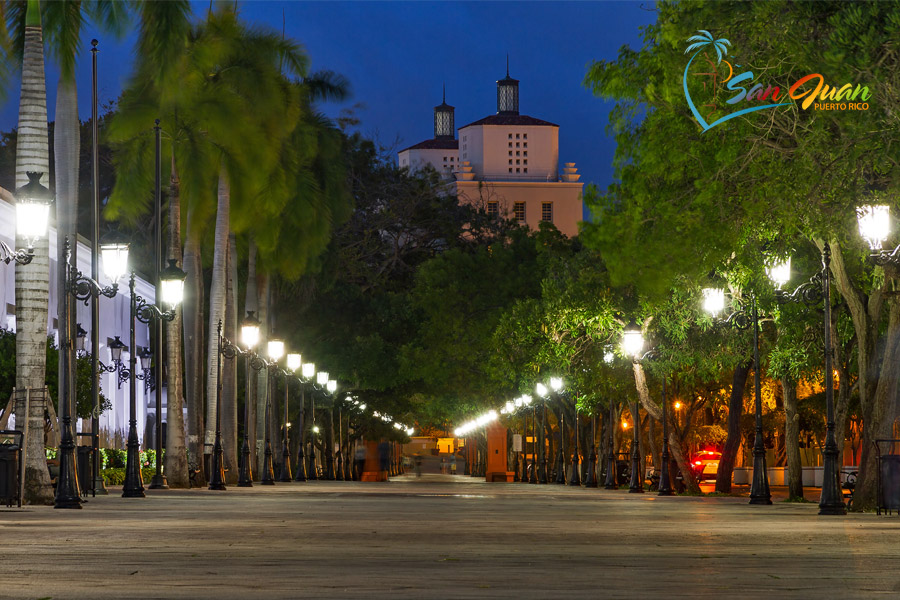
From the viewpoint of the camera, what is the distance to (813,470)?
61.7 m

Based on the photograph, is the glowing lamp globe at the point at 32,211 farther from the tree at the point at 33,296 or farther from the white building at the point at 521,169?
the white building at the point at 521,169

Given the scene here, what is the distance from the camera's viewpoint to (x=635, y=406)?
50000 mm

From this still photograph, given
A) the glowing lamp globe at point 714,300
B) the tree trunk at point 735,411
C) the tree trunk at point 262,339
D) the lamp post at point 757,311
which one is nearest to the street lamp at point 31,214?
the lamp post at point 757,311

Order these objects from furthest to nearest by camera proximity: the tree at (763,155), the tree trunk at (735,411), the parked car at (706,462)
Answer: the parked car at (706,462) < the tree trunk at (735,411) < the tree at (763,155)

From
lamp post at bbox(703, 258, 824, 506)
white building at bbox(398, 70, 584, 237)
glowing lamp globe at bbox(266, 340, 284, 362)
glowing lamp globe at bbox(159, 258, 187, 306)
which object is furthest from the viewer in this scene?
white building at bbox(398, 70, 584, 237)

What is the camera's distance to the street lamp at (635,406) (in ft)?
117

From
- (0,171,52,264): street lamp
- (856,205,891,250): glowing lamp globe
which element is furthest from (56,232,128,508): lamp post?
(856,205,891,250): glowing lamp globe

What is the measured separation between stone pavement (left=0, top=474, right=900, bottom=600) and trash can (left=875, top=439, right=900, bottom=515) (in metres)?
2.86

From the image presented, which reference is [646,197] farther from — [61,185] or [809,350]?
[61,185]

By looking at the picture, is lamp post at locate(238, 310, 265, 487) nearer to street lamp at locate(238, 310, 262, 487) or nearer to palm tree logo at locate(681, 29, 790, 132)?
street lamp at locate(238, 310, 262, 487)

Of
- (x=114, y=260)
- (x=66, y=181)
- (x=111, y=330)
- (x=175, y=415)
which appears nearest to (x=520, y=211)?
(x=111, y=330)

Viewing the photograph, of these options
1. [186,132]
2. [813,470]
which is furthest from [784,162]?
[813,470]

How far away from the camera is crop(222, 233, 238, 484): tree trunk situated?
45.4 metres

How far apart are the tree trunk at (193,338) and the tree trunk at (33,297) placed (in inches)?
652
